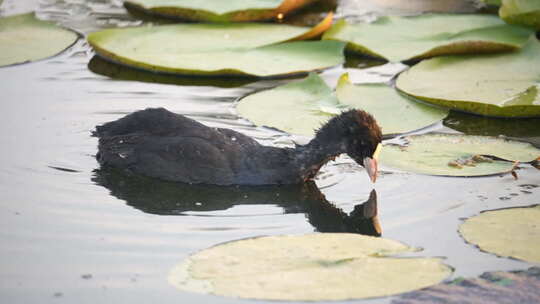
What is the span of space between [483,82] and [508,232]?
2779 millimetres

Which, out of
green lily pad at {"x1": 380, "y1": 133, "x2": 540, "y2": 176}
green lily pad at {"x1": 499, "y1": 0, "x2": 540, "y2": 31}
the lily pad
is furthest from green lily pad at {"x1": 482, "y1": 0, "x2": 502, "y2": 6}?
green lily pad at {"x1": 380, "y1": 133, "x2": 540, "y2": 176}

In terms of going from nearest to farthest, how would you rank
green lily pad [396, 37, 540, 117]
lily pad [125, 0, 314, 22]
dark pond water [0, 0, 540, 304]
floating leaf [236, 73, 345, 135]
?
dark pond water [0, 0, 540, 304], floating leaf [236, 73, 345, 135], green lily pad [396, 37, 540, 117], lily pad [125, 0, 314, 22]

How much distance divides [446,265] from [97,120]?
3.45m

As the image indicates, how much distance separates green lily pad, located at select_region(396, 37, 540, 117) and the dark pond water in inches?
6.1

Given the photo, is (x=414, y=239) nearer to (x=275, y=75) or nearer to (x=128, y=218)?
(x=128, y=218)

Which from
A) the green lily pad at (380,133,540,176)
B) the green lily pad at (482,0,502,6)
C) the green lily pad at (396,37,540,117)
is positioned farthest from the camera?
the green lily pad at (482,0,502,6)

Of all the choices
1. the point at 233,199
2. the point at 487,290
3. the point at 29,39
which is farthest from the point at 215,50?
the point at 487,290

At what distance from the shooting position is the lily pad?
32.1ft

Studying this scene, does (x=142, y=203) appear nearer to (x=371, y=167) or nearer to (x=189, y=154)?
(x=189, y=154)

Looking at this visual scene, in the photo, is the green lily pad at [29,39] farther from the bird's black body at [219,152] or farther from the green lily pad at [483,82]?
the green lily pad at [483,82]

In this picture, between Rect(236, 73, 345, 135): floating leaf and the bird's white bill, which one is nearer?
the bird's white bill

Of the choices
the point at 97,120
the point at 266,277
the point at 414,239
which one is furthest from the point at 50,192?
the point at 414,239

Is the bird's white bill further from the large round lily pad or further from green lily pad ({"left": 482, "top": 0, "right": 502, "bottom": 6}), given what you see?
green lily pad ({"left": 482, "top": 0, "right": 502, "bottom": 6})

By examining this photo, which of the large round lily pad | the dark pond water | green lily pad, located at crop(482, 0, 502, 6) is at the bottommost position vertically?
the dark pond water
